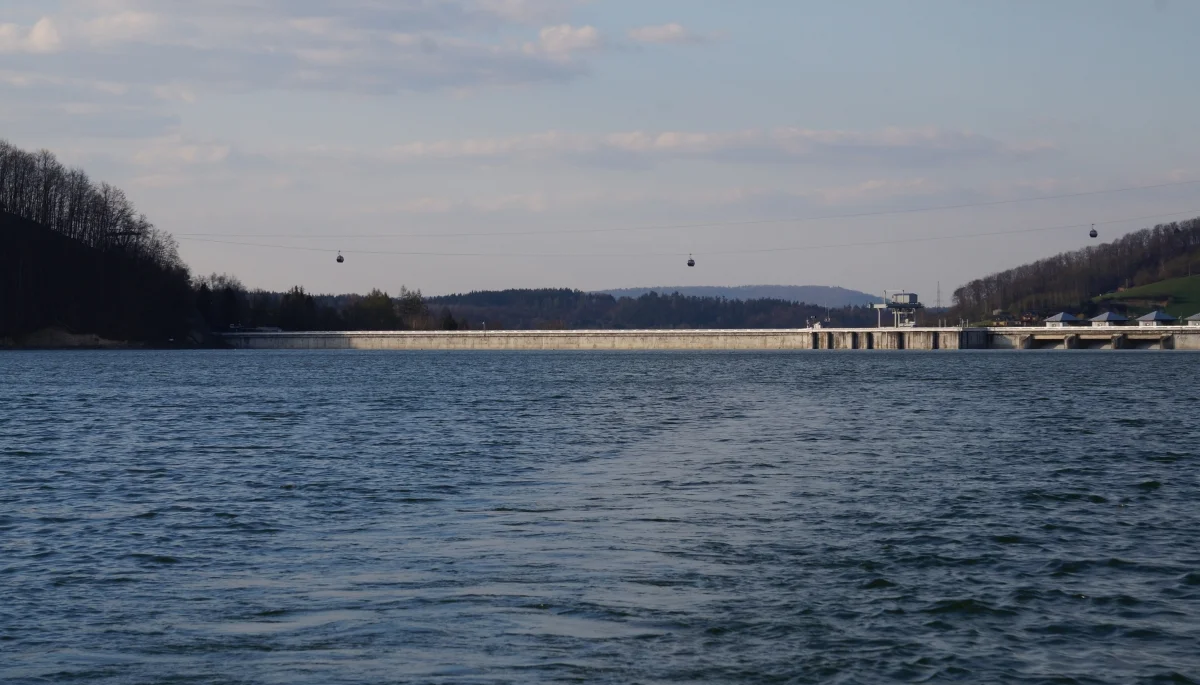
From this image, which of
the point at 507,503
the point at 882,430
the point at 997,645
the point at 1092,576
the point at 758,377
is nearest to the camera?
the point at 997,645

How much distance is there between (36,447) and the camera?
34.2 meters

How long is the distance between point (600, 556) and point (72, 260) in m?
163

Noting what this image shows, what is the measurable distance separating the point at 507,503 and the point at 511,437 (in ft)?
51.6

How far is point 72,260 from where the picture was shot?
538 ft

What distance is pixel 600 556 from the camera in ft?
56.4

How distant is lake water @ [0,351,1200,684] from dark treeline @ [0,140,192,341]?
12892cm

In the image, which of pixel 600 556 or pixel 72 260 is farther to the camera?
pixel 72 260

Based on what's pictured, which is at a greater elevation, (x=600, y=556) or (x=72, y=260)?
(x=72, y=260)

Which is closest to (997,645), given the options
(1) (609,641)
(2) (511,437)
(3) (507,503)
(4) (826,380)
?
(1) (609,641)

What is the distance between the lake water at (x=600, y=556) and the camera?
1202cm

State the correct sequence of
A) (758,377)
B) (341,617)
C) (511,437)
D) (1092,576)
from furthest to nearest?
(758,377)
(511,437)
(1092,576)
(341,617)

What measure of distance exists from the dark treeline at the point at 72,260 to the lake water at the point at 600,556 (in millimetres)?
128917

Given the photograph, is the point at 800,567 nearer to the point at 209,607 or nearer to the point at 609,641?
the point at 609,641

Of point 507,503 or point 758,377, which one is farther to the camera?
point 758,377
